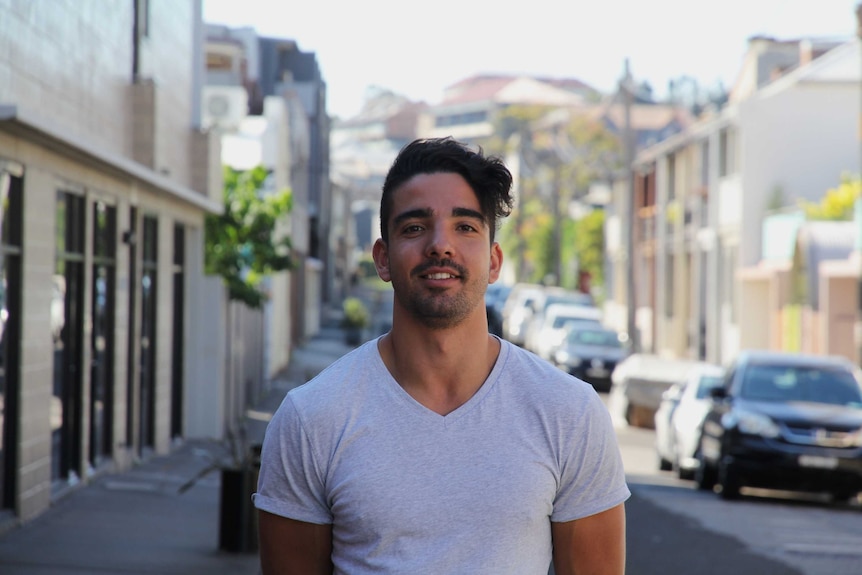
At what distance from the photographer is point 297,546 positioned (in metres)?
3.51

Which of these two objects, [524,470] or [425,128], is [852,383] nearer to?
[524,470]

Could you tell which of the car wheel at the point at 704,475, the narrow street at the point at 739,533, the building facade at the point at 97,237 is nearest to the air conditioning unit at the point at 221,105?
the building facade at the point at 97,237

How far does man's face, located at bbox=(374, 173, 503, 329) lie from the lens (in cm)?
348

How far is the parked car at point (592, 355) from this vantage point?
34.9 metres

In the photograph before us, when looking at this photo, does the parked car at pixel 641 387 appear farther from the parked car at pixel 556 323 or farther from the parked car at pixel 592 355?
the parked car at pixel 556 323

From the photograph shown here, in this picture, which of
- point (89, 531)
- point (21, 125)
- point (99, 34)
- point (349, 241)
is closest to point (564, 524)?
point (21, 125)

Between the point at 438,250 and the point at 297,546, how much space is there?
0.76 m

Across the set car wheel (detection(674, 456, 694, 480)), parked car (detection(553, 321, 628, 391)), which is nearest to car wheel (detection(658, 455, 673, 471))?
car wheel (detection(674, 456, 694, 480))

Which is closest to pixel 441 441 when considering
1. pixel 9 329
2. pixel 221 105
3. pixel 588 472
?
pixel 588 472

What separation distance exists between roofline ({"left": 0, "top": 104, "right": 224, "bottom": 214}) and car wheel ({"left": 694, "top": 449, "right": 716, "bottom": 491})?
6.89 meters

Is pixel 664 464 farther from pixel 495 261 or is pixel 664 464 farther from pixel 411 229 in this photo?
pixel 411 229

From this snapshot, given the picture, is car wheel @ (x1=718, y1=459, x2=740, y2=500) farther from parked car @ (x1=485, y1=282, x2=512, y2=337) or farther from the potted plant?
A: the potted plant

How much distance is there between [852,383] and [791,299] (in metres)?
18.6

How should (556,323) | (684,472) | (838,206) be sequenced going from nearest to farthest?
(684,472) → (838,206) → (556,323)
